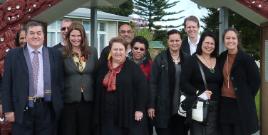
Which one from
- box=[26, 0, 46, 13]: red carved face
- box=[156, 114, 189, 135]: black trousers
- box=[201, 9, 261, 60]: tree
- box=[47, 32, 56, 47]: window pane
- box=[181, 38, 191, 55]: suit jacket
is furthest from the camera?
box=[47, 32, 56, 47]: window pane

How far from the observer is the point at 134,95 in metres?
5.62

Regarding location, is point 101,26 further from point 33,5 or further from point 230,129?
point 230,129

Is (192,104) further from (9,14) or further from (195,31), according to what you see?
(9,14)

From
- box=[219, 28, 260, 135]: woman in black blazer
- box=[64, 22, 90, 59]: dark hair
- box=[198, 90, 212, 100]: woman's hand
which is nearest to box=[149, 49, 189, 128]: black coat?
box=[198, 90, 212, 100]: woman's hand

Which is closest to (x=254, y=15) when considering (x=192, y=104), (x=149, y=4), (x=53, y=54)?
(x=192, y=104)

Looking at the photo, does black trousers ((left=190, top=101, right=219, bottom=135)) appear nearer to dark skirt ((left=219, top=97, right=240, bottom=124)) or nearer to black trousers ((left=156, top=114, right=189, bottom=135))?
dark skirt ((left=219, top=97, right=240, bottom=124))

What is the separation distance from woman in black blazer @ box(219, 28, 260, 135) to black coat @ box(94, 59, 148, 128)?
98 cm

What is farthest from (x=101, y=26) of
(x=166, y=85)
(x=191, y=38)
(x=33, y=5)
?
(x=166, y=85)

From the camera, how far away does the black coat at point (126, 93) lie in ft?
18.1

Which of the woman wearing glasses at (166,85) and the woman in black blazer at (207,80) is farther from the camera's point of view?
the woman wearing glasses at (166,85)

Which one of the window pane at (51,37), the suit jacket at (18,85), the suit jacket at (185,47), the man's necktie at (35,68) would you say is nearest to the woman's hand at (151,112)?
the suit jacket at (185,47)

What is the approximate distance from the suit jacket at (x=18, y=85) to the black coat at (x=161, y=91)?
48.8 inches

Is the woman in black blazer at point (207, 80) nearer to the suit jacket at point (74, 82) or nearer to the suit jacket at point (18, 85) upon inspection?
the suit jacket at point (74, 82)

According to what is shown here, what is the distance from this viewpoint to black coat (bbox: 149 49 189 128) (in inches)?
229
